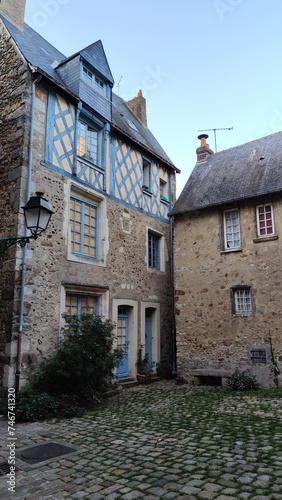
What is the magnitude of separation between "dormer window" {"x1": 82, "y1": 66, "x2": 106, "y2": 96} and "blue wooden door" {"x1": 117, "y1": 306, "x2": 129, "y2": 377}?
5.32 m

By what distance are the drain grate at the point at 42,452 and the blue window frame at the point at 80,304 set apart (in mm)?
3176

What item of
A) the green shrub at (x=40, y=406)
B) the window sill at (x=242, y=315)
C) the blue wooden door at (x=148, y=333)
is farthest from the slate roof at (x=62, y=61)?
the green shrub at (x=40, y=406)

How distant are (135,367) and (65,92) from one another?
20.7ft

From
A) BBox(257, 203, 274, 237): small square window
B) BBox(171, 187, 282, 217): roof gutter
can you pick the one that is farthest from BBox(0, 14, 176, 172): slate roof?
BBox(257, 203, 274, 237): small square window

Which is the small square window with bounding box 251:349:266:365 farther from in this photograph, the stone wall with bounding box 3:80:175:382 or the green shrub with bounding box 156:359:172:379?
the stone wall with bounding box 3:80:175:382

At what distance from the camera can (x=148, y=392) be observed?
23.6 ft

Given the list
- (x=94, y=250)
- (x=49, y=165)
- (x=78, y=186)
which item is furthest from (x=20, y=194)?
(x=94, y=250)

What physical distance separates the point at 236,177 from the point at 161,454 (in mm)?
7143

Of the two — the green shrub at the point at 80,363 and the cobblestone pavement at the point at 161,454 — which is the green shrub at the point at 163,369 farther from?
the cobblestone pavement at the point at 161,454

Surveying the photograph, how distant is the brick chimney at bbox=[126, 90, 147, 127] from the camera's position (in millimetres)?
12710

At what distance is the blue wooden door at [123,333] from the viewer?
26.7ft

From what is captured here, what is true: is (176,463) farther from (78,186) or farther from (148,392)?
(78,186)

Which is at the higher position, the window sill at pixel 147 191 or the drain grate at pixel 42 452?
the window sill at pixel 147 191

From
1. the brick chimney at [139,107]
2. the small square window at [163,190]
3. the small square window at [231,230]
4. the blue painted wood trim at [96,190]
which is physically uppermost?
the brick chimney at [139,107]
